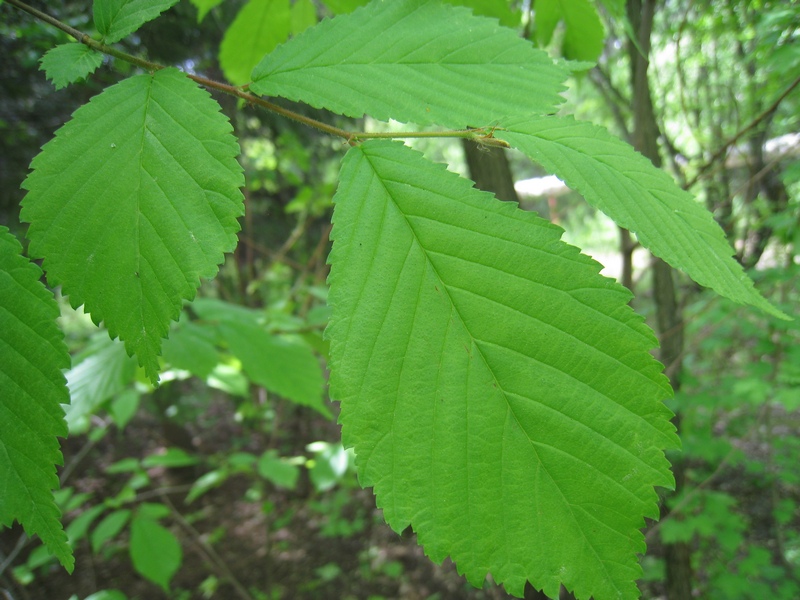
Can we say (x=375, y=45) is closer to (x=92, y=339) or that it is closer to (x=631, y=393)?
(x=631, y=393)

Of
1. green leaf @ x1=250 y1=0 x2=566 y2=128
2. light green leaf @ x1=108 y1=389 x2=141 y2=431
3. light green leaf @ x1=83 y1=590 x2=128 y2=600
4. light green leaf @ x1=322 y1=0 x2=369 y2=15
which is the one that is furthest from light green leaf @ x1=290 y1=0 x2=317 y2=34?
light green leaf @ x1=83 y1=590 x2=128 y2=600

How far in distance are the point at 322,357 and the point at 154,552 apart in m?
1.24

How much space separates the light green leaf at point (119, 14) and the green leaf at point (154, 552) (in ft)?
7.80

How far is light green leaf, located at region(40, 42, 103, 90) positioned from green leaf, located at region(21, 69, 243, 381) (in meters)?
0.05

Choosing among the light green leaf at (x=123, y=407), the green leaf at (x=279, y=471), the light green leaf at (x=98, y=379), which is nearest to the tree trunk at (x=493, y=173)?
the light green leaf at (x=98, y=379)

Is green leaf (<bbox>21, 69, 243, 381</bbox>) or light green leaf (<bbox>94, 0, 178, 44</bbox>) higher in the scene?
light green leaf (<bbox>94, 0, 178, 44</bbox>)

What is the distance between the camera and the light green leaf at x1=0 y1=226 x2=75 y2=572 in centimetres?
45

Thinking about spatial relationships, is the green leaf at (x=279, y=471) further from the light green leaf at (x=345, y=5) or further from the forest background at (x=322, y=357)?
the light green leaf at (x=345, y=5)

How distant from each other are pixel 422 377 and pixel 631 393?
0.20 metres

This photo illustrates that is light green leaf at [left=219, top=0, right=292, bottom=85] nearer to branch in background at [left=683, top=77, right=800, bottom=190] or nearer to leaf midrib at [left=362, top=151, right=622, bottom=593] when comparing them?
leaf midrib at [left=362, top=151, right=622, bottom=593]

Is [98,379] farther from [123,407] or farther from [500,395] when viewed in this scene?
[500,395]

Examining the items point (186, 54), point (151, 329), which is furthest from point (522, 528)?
point (186, 54)

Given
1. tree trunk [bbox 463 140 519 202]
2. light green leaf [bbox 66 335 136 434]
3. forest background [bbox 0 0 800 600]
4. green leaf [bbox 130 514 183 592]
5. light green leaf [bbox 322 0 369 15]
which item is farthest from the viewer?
green leaf [bbox 130 514 183 592]

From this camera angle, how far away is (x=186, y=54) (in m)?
2.76
